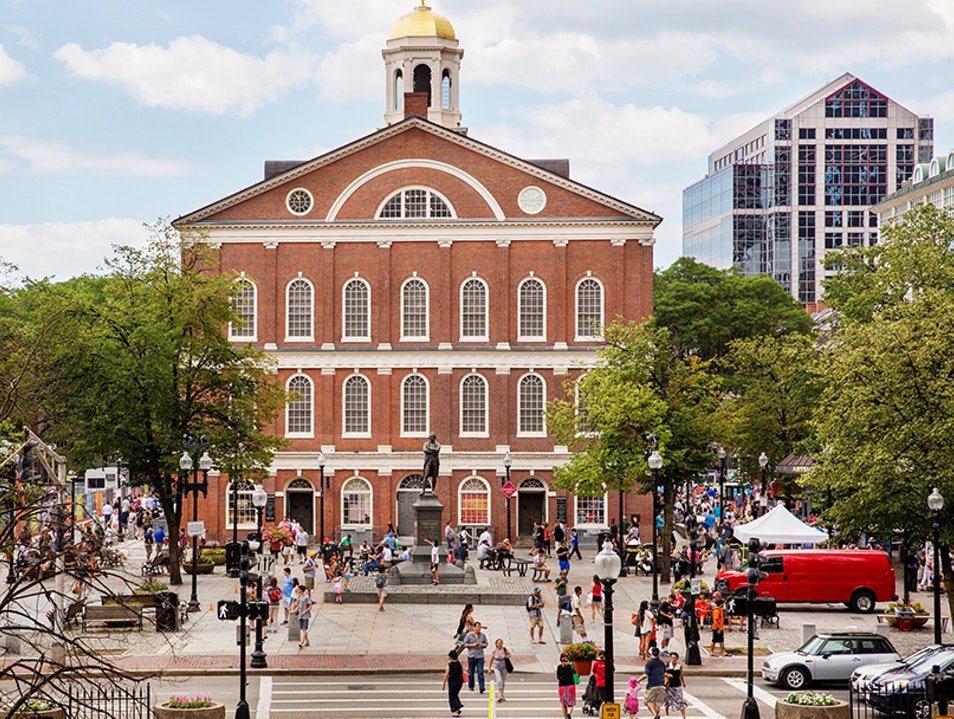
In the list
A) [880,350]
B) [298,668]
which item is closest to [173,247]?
[298,668]

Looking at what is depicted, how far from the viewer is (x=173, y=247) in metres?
50.0

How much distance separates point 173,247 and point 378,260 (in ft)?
55.7

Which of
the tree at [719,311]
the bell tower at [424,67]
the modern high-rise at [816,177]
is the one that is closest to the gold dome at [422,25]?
the bell tower at [424,67]

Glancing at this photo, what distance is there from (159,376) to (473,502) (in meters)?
22.4

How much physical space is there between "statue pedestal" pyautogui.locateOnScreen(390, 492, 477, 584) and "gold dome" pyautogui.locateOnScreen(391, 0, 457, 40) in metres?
35.6

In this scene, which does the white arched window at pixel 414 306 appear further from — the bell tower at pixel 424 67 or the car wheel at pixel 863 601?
the car wheel at pixel 863 601

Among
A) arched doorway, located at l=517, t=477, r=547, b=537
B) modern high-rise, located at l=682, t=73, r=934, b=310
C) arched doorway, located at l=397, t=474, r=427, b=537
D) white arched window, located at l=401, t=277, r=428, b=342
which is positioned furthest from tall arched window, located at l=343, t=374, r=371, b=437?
modern high-rise, located at l=682, t=73, r=934, b=310

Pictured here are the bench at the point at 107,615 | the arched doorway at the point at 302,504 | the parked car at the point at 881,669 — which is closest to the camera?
the parked car at the point at 881,669

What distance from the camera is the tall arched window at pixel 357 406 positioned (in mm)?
65500

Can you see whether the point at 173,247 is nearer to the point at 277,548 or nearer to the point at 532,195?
the point at 277,548

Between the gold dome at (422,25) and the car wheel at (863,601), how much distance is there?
44.4m

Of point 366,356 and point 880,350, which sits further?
point 366,356

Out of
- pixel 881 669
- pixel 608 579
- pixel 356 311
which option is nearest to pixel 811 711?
pixel 881 669

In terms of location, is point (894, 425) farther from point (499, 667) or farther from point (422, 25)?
point (422, 25)
